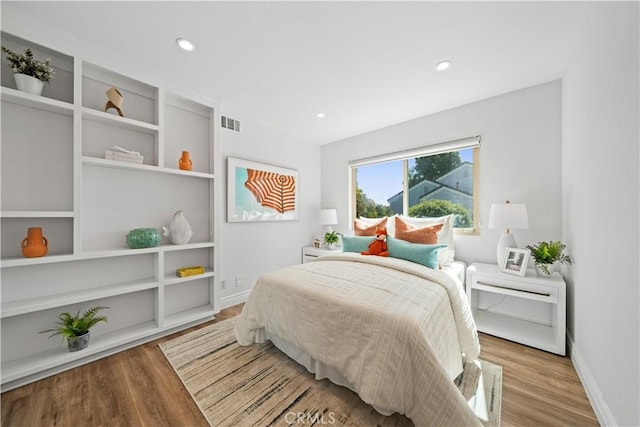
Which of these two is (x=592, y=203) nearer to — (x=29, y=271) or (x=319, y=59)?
(x=319, y=59)

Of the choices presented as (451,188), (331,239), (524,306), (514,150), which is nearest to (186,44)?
(331,239)

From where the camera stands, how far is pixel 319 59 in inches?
74.2

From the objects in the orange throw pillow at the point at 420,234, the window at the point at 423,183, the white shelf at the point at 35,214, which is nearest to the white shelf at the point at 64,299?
the white shelf at the point at 35,214

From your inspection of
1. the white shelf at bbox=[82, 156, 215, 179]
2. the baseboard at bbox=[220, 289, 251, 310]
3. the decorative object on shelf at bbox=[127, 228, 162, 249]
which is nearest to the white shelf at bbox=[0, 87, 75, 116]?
the white shelf at bbox=[82, 156, 215, 179]

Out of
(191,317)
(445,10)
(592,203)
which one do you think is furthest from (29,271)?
(592,203)

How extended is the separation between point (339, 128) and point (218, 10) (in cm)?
219

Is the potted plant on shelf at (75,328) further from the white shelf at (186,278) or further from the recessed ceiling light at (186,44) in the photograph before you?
the recessed ceiling light at (186,44)

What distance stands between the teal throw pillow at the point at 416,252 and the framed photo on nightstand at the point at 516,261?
0.58 meters

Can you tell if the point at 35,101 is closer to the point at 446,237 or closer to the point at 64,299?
the point at 64,299

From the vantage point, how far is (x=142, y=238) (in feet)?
6.79

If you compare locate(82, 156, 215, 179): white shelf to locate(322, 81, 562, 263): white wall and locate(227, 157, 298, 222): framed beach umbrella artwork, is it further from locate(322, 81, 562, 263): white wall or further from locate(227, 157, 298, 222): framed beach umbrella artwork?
locate(322, 81, 562, 263): white wall

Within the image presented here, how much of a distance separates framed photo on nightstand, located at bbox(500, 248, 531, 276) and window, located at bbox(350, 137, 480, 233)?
524 millimetres

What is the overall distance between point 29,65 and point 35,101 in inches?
9.5

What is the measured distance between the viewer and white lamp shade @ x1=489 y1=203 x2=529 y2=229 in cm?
208
